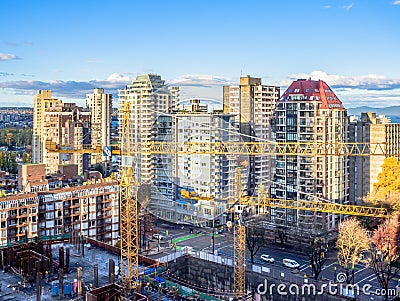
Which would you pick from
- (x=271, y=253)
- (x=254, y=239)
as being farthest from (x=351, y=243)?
(x=271, y=253)

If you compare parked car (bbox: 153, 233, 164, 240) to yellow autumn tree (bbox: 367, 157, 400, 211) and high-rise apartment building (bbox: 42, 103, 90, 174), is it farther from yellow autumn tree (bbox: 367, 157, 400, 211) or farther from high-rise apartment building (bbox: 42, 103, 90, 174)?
high-rise apartment building (bbox: 42, 103, 90, 174)

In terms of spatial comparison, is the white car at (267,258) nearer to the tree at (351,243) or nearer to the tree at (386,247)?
the tree at (351,243)

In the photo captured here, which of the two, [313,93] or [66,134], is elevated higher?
[313,93]

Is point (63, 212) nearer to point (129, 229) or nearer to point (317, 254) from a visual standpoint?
point (129, 229)

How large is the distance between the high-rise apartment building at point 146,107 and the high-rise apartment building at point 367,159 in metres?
6.22

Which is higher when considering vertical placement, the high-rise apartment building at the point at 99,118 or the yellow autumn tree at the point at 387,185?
the high-rise apartment building at the point at 99,118

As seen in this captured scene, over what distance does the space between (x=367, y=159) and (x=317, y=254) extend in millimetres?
5407

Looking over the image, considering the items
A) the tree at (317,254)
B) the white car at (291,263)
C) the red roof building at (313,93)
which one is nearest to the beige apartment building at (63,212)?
the white car at (291,263)

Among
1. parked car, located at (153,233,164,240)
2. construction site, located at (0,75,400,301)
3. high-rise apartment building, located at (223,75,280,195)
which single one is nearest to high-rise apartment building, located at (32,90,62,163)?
construction site, located at (0,75,400,301)

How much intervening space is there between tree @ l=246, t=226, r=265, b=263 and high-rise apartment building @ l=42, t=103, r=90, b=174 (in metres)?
10.1

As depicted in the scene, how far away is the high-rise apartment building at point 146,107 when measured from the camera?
28.8 ft

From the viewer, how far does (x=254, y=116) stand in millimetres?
10648

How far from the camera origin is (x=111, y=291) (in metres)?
4.58

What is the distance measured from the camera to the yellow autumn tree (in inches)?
453
